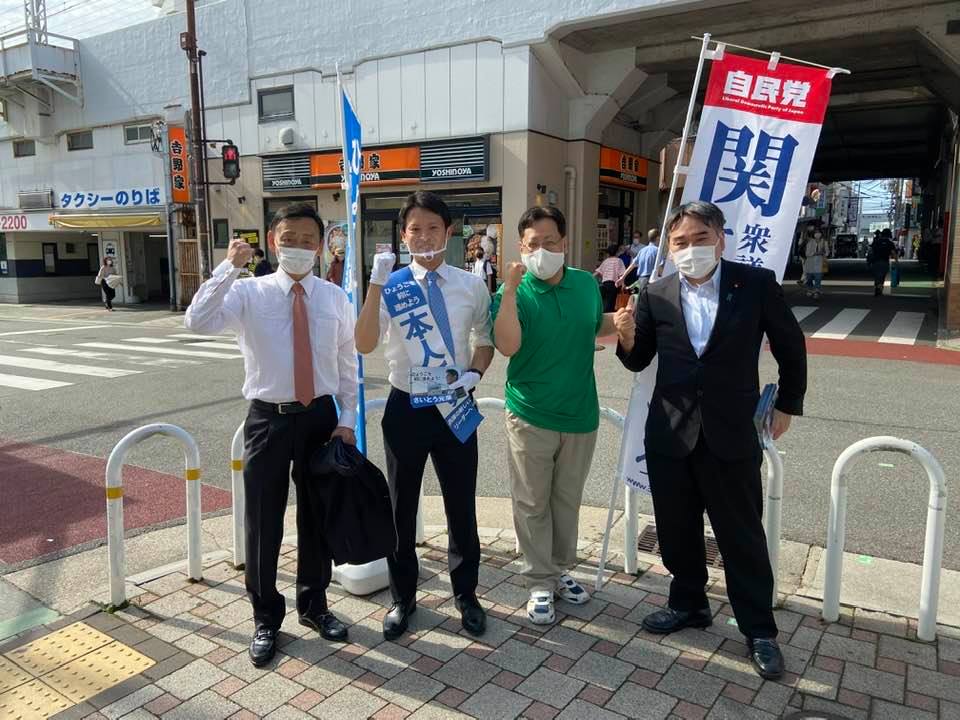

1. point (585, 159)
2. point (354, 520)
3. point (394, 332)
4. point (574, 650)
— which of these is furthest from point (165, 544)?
point (585, 159)

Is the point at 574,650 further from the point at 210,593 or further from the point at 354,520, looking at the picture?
the point at 210,593

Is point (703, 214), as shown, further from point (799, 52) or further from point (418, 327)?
point (799, 52)

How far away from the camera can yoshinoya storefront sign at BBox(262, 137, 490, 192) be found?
1712 centimetres

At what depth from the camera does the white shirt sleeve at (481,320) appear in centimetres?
335

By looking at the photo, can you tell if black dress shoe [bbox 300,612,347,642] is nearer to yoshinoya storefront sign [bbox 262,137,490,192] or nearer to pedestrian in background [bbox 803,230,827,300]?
yoshinoya storefront sign [bbox 262,137,490,192]

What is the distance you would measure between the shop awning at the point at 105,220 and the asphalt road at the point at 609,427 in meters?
9.98

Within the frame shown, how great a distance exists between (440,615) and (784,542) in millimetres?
2282

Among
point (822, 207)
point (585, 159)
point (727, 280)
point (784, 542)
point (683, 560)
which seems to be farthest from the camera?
point (822, 207)

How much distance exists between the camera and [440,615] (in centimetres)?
347

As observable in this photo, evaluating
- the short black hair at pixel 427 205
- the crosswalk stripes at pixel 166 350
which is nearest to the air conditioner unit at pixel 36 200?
A: the crosswalk stripes at pixel 166 350

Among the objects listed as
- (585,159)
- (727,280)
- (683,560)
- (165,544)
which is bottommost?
(165,544)

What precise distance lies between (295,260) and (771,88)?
2517 millimetres

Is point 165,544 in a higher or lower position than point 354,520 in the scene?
lower

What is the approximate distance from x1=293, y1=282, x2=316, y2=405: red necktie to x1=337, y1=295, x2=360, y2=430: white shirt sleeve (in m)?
0.19
